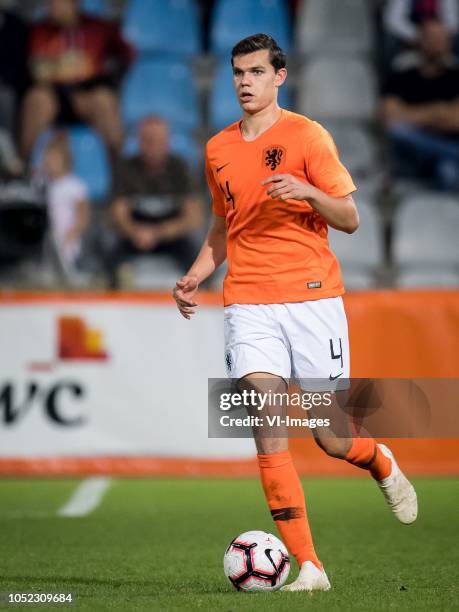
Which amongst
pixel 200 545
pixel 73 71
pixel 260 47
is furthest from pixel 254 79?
pixel 73 71

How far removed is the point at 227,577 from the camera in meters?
4.70

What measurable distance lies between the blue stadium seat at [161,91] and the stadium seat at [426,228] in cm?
263

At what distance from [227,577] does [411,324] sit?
4.77m

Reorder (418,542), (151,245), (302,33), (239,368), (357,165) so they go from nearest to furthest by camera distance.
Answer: (239,368) < (418,542) < (151,245) < (357,165) < (302,33)

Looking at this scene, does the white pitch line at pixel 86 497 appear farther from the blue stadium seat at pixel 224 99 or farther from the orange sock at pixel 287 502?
the blue stadium seat at pixel 224 99

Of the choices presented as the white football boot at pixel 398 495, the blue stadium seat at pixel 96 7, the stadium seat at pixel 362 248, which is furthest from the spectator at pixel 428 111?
the white football boot at pixel 398 495

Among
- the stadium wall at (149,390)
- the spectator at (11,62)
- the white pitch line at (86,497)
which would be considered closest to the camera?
the white pitch line at (86,497)

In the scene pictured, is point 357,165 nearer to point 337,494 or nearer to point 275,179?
point 337,494

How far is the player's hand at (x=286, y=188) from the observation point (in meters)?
4.20

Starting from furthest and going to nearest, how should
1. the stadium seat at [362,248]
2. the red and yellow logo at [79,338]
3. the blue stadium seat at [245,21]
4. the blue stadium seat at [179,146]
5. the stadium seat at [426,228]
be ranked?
the blue stadium seat at [245,21], the blue stadium seat at [179,146], the stadium seat at [426,228], the stadium seat at [362,248], the red and yellow logo at [79,338]

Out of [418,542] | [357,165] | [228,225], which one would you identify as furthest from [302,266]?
[357,165]

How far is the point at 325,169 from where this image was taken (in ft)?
14.8

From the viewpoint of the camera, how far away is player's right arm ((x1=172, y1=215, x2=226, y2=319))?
479cm

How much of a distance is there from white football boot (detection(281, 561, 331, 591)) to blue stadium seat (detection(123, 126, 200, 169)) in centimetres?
835
